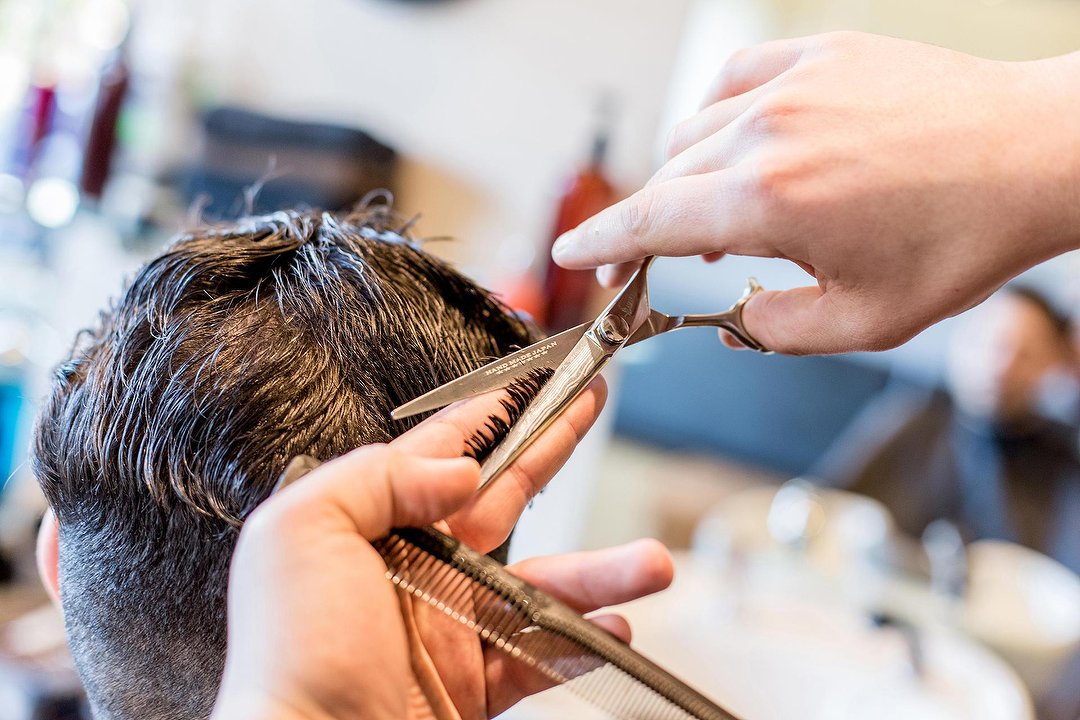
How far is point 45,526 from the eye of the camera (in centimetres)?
88

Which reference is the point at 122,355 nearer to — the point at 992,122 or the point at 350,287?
the point at 350,287

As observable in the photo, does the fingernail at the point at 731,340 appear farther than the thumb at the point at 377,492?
Yes

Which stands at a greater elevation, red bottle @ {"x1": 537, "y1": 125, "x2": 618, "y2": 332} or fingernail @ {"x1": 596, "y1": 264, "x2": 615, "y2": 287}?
fingernail @ {"x1": 596, "y1": 264, "x2": 615, "y2": 287}

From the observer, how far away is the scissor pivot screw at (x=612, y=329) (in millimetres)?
725

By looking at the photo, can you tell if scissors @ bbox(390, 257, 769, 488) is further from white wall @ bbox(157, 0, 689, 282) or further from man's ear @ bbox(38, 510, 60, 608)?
white wall @ bbox(157, 0, 689, 282)

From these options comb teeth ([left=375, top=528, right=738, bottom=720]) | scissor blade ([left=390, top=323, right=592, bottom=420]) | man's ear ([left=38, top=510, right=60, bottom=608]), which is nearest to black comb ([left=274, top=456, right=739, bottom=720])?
comb teeth ([left=375, top=528, right=738, bottom=720])

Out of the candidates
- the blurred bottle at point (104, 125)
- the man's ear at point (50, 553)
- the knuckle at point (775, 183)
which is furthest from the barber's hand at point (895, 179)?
the blurred bottle at point (104, 125)

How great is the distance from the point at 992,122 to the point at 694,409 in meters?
3.16

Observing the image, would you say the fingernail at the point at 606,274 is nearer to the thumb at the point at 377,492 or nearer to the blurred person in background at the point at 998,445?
the thumb at the point at 377,492

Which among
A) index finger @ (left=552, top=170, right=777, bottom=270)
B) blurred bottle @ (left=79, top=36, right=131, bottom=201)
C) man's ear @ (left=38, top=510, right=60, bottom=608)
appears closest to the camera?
index finger @ (left=552, top=170, right=777, bottom=270)

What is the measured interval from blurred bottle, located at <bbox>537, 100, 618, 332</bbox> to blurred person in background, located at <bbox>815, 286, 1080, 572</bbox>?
1568 mm

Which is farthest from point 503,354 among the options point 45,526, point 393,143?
point 393,143

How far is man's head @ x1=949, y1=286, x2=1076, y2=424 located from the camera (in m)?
2.56

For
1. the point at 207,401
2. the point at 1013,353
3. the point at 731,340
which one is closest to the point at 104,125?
the point at 207,401
